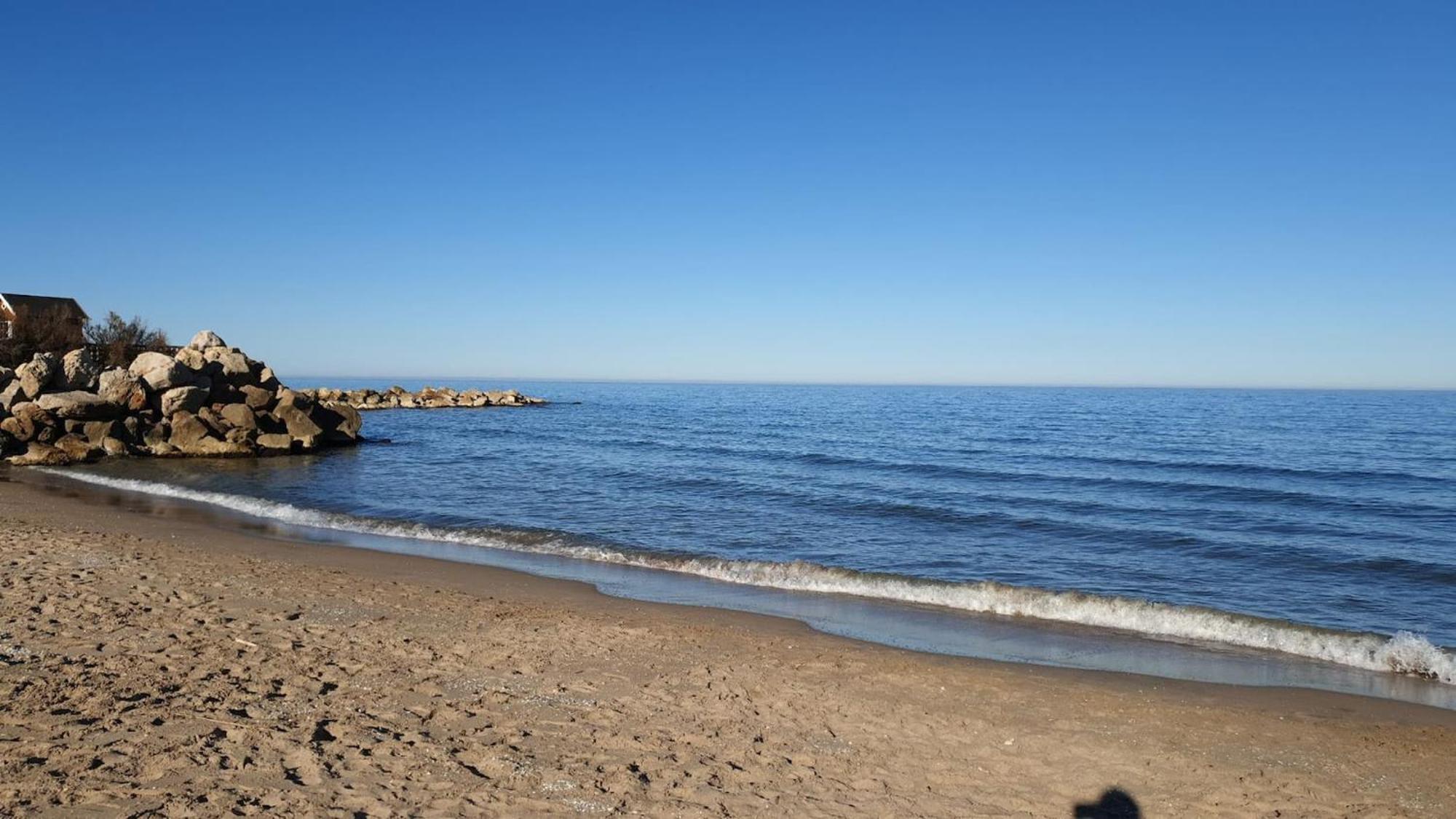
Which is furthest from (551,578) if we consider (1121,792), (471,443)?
(471,443)

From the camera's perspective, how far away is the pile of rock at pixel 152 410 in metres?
27.0

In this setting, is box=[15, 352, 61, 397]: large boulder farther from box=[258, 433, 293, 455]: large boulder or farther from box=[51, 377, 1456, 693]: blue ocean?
box=[258, 433, 293, 455]: large boulder

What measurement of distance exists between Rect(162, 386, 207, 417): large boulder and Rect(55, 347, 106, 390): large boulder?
2.92 meters

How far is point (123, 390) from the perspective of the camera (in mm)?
28922

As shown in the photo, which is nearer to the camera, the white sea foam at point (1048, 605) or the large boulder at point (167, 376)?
the white sea foam at point (1048, 605)

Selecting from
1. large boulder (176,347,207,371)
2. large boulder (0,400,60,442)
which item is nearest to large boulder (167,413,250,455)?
large boulder (0,400,60,442)

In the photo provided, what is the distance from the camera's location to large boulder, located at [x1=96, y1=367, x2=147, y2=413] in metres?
28.7

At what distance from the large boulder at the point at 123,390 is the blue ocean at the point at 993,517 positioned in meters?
3.53

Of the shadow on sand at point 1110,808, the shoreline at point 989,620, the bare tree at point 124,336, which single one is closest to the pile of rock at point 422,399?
the bare tree at point 124,336

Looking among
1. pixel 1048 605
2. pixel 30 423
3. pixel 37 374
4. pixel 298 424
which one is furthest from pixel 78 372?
pixel 1048 605

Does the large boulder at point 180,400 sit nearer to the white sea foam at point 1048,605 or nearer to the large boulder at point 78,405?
the large boulder at point 78,405

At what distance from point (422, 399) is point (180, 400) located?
4375 centimetres

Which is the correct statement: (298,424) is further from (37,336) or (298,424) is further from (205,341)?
(37,336)

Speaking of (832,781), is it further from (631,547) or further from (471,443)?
(471,443)
